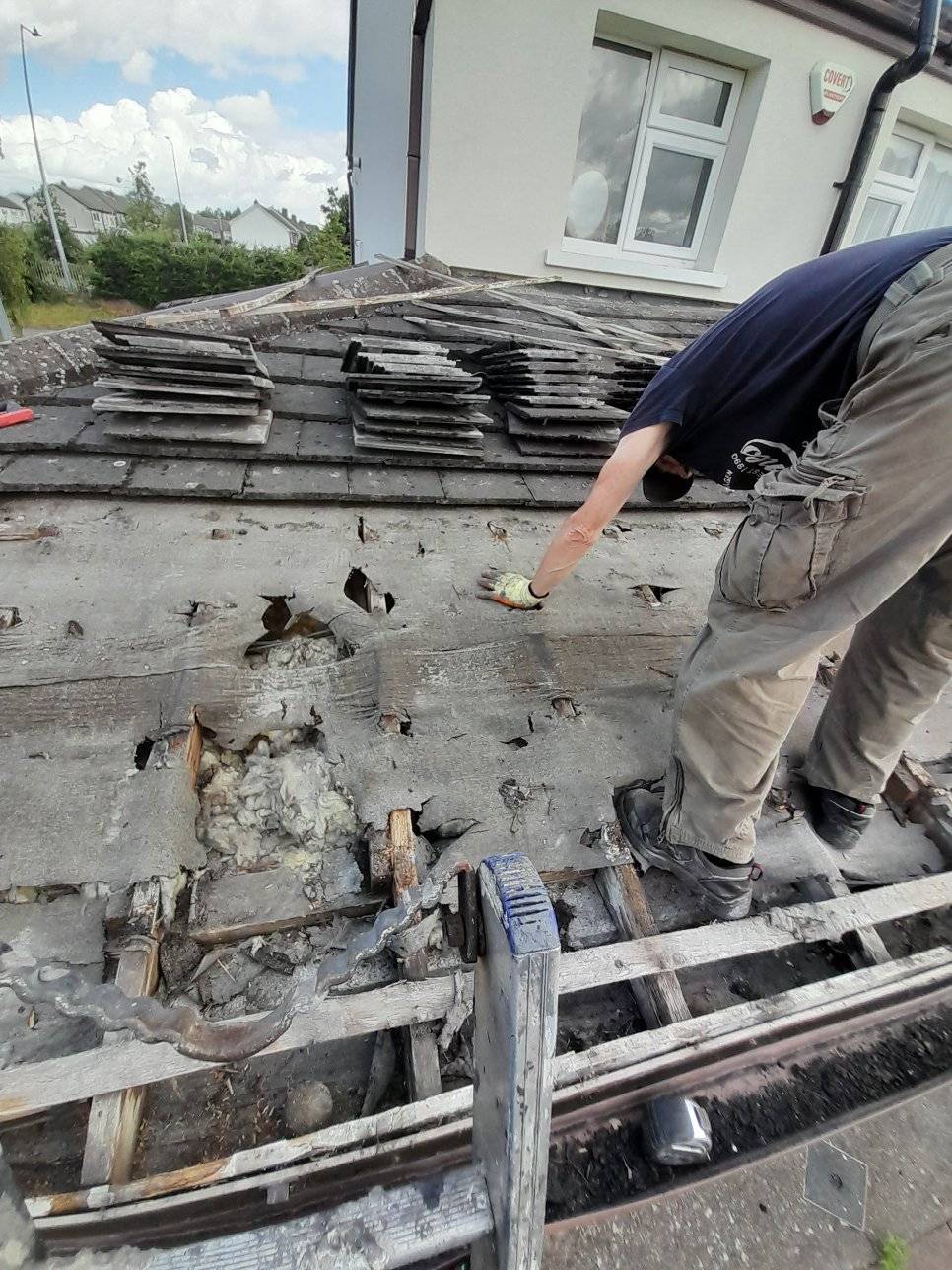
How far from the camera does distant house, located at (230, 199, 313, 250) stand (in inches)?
1834

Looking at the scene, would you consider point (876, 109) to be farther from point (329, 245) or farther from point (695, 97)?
point (329, 245)

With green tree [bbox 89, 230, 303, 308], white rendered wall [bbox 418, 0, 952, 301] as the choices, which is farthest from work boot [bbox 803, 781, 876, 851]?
green tree [bbox 89, 230, 303, 308]

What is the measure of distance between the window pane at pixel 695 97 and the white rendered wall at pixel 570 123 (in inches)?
7.1

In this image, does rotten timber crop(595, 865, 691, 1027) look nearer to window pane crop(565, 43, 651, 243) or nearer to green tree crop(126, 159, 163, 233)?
window pane crop(565, 43, 651, 243)

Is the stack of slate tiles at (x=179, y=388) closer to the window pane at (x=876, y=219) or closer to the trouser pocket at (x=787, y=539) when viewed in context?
the trouser pocket at (x=787, y=539)

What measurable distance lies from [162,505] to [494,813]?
1923mm

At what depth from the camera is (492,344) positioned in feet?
11.6

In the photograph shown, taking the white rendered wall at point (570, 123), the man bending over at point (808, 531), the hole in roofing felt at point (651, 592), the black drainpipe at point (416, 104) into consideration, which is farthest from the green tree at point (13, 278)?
the man bending over at point (808, 531)

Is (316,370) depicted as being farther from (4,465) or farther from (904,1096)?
(904,1096)

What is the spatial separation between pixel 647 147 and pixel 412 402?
391 cm

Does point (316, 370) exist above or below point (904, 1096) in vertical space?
above

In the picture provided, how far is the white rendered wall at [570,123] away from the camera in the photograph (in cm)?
402

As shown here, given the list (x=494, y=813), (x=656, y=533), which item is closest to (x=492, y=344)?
(x=656, y=533)

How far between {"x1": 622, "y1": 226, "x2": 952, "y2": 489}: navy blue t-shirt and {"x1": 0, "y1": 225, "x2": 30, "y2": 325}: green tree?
26.4 m
